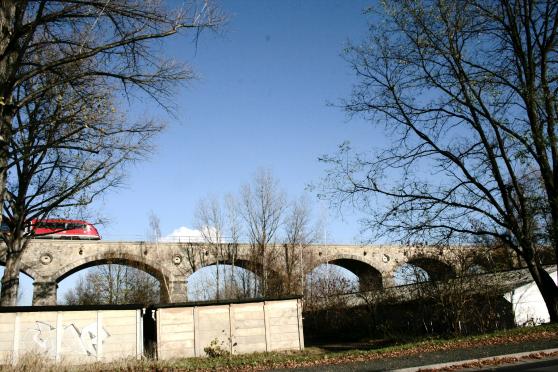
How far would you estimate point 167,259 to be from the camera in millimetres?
36594

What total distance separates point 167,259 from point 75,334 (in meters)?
20.2

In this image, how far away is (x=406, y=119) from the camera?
17.0 metres

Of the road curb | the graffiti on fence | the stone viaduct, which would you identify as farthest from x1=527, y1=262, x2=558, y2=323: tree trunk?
the graffiti on fence

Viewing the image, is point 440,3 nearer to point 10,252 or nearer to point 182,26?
point 182,26

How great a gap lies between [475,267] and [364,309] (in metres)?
8.62

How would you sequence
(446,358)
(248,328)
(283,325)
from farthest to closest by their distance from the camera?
(283,325) < (248,328) < (446,358)

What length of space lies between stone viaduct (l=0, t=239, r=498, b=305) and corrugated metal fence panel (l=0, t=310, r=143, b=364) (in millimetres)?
16109

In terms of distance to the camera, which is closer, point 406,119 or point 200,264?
point 406,119

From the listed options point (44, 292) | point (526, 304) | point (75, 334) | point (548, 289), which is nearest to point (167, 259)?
point (44, 292)

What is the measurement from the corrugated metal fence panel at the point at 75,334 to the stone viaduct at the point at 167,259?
16109 mm

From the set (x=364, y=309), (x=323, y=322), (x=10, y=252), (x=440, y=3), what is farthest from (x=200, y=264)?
(x=440, y=3)

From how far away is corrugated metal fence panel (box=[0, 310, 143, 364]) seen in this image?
51.9ft

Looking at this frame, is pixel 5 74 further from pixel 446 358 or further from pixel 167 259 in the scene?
pixel 167 259

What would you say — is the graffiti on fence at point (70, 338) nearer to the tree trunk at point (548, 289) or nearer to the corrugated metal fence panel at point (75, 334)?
the corrugated metal fence panel at point (75, 334)
